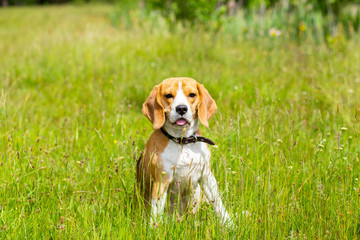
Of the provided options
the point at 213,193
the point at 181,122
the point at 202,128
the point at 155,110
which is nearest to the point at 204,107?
the point at 181,122

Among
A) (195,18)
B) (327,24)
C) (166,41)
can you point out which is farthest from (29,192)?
(327,24)

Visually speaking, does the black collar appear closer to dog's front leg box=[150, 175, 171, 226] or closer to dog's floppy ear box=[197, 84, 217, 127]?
dog's floppy ear box=[197, 84, 217, 127]

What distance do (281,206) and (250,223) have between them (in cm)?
25

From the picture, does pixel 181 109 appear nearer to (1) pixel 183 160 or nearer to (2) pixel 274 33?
(1) pixel 183 160

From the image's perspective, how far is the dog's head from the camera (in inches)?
106

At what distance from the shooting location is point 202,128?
4188 mm

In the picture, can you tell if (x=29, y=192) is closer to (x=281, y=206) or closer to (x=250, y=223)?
(x=250, y=223)

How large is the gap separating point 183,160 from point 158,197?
33 centimetres

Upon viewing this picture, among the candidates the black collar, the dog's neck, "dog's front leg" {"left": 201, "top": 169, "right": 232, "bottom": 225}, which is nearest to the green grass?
"dog's front leg" {"left": 201, "top": 169, "right": 232, "bottom": 225}

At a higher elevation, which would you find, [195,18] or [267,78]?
[195,18]

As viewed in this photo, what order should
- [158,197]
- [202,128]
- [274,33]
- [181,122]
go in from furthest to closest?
1. [274,33]
2. [202,128]
3. [181,122]
4. [158,197]

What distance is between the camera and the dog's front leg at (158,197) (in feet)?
8.64

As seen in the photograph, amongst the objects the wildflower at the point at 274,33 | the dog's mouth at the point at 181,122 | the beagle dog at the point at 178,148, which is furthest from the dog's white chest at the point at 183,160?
the wildflower at the point at 274,33

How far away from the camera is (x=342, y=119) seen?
423 cm
